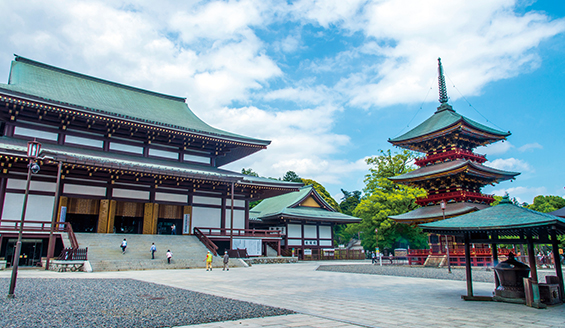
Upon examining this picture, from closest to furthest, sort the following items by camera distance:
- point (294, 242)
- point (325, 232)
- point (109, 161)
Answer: point (109, 161)
point (294, 242)
point (325, 232)

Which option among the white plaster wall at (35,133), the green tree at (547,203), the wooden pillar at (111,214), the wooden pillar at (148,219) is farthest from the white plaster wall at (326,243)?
the green tree at (547,203)

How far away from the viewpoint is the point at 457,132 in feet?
97.1

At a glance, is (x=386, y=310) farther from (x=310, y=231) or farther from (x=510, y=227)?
(x=310, y=231)

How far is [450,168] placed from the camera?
2792 centimetres

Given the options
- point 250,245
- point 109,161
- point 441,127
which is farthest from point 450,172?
point 109,161

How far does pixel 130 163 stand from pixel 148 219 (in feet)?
14.6

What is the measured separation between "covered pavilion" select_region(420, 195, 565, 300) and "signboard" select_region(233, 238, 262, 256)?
18013 mm

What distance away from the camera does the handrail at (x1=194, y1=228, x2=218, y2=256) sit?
2303cm

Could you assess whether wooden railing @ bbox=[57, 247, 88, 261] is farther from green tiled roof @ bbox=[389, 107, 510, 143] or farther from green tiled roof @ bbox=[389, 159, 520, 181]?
green tiled roof @ bbox=[389, 107, 510, 143]

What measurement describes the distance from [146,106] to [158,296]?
2472 centimetres

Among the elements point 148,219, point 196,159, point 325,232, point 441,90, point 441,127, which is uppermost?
point 441,90


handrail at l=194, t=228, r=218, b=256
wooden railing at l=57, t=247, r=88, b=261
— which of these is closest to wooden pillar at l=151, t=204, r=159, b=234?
handrail at l=194, t=228, r=218, b=256

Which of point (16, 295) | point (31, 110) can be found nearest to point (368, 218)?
point (31, 110)

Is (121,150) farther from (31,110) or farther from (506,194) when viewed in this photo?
(506,194)
